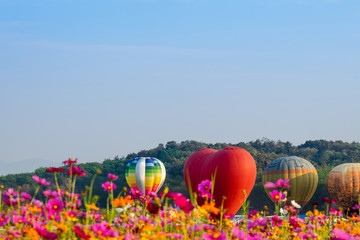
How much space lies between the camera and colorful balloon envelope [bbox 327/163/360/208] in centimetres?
3428

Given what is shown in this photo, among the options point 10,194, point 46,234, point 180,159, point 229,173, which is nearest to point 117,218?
point 10,194

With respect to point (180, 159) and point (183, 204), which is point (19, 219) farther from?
point (180, 159)

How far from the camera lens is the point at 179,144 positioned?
83.8 meters

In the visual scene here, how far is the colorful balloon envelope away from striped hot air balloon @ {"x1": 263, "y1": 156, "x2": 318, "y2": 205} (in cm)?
161

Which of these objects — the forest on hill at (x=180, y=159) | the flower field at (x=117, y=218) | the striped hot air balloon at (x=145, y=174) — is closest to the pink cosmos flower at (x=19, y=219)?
the flower field at (x=117, y=218)

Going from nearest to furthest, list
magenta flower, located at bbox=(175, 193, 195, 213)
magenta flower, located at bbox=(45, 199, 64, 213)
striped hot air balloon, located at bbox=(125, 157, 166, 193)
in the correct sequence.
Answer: magenta flower, located at bbox=(175, 193, 195, 213) → magenta flower, located at bbox=(45, 199, 64, 213) → striped hot air balloon, located at bbox=(125, 157, 166, 193)

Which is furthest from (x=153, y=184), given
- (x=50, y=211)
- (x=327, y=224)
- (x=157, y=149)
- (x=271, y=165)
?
(x=157, y=149)

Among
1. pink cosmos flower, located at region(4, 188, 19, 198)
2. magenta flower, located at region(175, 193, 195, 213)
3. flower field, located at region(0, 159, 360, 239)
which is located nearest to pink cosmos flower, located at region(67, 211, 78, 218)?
flower field, located at region(0, 159, 360, 239)

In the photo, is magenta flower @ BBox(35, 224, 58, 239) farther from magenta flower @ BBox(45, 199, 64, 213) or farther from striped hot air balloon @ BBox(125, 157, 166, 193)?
striped hot air balloon @ BBox(125, 157, 166, 193)

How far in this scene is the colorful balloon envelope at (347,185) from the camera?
112 feet

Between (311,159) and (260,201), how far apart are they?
23868 mm

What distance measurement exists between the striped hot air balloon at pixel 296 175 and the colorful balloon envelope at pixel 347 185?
1615 millimetres

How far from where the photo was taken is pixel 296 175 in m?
35.3

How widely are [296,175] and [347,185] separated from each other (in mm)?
3160
